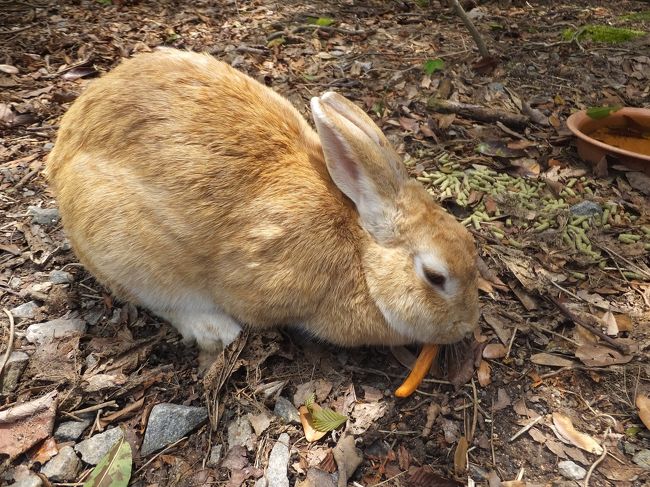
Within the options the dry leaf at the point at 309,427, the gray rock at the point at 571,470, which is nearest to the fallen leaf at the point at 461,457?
the gray rock at the point at 571,470

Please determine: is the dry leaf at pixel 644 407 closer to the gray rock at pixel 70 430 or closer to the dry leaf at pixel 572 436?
the dry leaf at pixel 572 436

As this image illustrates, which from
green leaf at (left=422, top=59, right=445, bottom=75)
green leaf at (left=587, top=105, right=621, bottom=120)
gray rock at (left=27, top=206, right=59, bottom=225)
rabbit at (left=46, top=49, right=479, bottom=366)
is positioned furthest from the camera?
green leaf at (left=422, top=59, right=445, bottom=75)

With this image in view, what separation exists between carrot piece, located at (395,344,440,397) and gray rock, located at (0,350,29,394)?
236cm

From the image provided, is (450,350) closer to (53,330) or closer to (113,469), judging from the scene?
(113,469)

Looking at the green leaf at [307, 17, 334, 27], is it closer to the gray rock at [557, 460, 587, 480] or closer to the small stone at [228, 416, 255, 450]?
the small stone at [228, 416, 255, 450]

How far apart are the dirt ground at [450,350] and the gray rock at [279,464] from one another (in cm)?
4

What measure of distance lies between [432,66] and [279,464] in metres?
4.59

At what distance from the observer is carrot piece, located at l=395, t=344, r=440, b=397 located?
3164mm

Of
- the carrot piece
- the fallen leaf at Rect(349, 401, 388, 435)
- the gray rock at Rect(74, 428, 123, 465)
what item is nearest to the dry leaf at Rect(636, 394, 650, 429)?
the carrot piece

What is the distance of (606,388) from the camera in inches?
127

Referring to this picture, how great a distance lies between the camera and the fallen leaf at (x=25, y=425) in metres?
2.92

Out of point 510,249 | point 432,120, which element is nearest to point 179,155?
point 510,249

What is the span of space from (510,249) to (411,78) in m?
2.66

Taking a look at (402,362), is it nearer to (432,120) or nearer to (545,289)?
(545,289)
